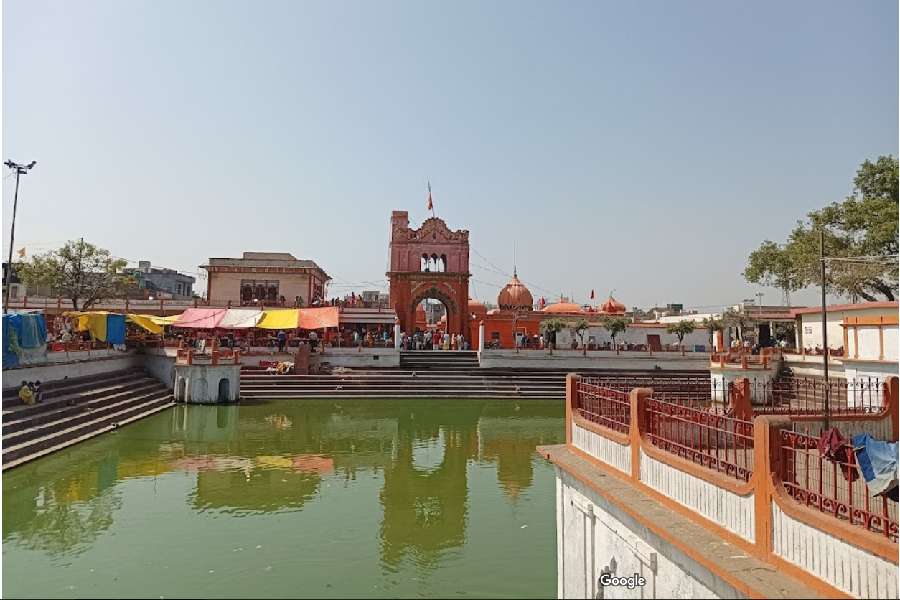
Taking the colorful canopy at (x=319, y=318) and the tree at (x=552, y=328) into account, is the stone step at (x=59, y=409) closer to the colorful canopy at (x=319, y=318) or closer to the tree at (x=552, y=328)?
the colorful canopy at (x=319, y=318)

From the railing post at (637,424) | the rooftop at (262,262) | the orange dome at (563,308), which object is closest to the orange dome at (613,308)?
the orange dome at (563,308)

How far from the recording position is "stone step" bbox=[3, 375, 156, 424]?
17375mm

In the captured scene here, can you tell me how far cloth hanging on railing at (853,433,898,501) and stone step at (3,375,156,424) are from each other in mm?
18556

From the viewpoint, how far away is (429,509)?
12398 millimetres

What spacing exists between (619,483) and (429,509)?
517cm

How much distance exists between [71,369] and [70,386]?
48.2 inches

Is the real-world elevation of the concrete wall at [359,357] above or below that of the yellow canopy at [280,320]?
below

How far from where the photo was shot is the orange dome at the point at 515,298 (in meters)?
46.6

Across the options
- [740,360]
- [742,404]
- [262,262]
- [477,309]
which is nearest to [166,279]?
[262,262]

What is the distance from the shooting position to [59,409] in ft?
63.5

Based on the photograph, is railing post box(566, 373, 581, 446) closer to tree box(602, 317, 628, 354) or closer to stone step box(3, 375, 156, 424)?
stone step box(3, 375, 156, 424)

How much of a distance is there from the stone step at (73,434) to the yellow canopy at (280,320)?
375 inches

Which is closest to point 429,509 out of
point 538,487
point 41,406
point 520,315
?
point 538,487

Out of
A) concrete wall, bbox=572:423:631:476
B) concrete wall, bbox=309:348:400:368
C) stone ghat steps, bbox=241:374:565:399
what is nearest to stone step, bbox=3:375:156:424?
stone ghat steps, bbox=241:374:565:399
